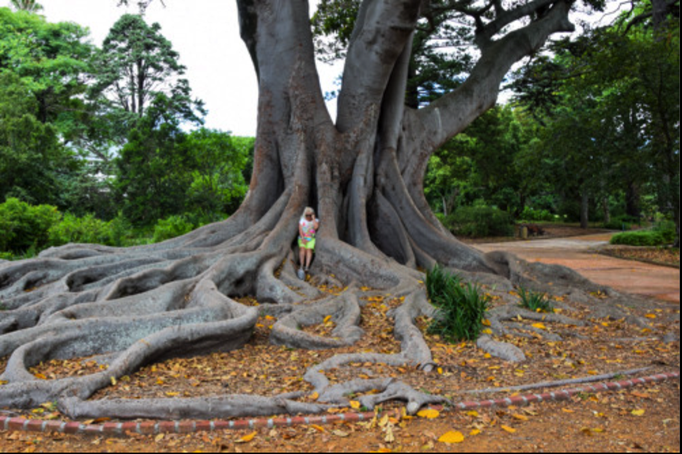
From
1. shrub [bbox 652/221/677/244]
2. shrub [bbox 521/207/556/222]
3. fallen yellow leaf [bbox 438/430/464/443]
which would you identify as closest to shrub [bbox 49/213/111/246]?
fallen yellow leaf [bbox 438/430/464/443]

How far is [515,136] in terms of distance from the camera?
29.1 metres

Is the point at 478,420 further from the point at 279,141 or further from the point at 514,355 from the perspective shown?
the point at 279,141

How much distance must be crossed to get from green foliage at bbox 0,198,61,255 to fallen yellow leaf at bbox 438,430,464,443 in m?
11.8

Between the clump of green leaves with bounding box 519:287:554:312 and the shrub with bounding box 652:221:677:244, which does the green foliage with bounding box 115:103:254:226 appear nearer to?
the clump of green leaves with bounding box 519:287:554:312

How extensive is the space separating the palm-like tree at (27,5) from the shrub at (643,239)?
1322 inches

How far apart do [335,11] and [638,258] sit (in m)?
9.86

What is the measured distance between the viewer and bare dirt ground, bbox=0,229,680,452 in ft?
11.2

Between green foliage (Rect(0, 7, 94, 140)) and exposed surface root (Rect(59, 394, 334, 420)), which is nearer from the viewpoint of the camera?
exposed surface root (Rect(59, 394, 334, 420))

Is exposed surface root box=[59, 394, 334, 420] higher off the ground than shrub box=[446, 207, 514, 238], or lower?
lower

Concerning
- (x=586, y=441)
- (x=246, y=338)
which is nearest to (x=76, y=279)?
(x=246, y=338)

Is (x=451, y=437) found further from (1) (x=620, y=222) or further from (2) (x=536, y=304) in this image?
(1) (x=620, y=222)

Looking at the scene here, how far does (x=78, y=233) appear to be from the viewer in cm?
1401

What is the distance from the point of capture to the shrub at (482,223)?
76.9ft

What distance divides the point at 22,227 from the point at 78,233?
1388mm
